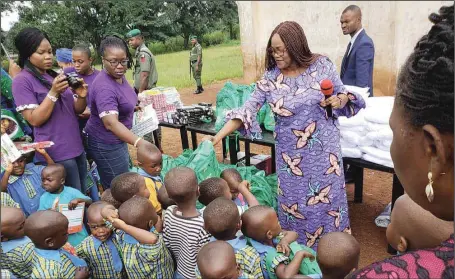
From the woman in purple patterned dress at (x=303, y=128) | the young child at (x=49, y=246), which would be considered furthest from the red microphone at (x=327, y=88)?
the young child at (x=49, y=246)

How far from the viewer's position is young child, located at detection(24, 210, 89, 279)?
197 cm

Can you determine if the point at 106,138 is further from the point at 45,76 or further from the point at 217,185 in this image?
the point at 217,185

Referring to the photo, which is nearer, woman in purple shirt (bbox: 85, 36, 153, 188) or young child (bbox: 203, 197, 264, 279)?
young child (bbox: 203, 197, 264, 279)

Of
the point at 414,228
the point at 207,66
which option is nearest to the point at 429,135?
the point at 414,228

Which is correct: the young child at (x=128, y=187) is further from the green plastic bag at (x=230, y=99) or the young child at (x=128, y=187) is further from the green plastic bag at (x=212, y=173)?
the green plastic bag at (x=230, y=99)

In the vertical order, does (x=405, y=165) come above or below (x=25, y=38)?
below

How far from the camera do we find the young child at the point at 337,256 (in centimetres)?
179

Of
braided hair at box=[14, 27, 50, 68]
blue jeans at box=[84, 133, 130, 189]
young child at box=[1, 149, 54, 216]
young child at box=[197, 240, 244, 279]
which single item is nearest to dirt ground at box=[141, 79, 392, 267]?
young child at box=[197, 240, 244, 279]

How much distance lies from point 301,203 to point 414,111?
6.58 feet

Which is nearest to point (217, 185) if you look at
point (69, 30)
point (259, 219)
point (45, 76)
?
point (259, 219)

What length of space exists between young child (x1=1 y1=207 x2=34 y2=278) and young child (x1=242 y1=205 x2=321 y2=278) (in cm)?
121

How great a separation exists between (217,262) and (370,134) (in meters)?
1.99

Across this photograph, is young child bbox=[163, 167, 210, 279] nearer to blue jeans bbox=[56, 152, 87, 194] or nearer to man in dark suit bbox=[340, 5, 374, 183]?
blue jeans bbox=[56, 152, 87, 194]

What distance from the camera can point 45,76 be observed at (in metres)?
3.05
